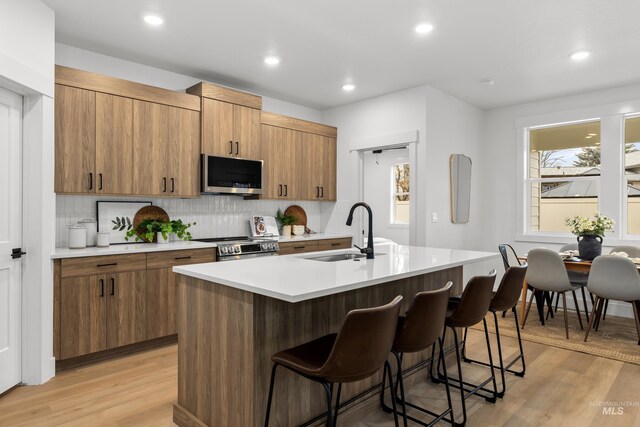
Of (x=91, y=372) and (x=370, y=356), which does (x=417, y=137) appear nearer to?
(x=370, y=356)

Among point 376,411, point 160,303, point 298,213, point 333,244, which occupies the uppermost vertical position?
point 298,213

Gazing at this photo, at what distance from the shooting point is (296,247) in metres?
4.85

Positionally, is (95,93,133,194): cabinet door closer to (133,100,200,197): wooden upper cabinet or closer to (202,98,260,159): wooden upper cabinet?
(133,100,200,197): wooden upper cabinet

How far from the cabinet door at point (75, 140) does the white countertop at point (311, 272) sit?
1.77m

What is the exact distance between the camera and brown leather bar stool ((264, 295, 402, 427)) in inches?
63.1

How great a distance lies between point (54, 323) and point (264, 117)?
9.95 ft

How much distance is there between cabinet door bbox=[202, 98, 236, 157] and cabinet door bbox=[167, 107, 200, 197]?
80 millimetres

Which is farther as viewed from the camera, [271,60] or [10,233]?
[271,60]

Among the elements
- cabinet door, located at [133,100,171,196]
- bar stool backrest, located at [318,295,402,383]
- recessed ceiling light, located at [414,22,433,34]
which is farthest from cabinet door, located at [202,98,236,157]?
bar stool backrest, located at [318,295,402,383]

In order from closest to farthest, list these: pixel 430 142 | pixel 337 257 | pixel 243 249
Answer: pixel 337 257, pixel 243 249, pixel 430 142

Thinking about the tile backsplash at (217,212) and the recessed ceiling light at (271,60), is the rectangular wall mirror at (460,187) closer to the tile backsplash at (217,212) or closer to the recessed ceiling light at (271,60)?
the tile backsplash at (217,212)

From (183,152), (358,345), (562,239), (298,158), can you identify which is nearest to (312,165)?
(298,158)

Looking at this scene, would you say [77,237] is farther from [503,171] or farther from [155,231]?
[503,171]

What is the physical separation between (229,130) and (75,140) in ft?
4.95
